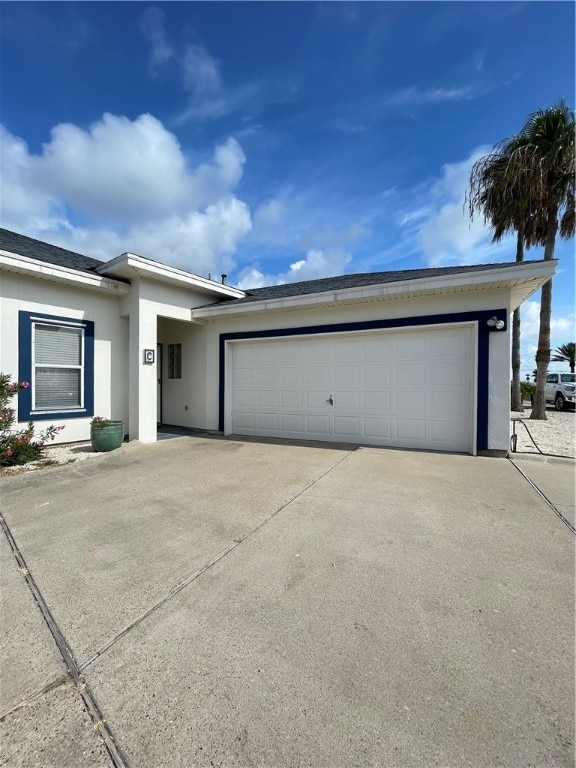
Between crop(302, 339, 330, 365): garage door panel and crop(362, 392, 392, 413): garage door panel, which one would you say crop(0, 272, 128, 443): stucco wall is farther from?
crop(362, 392, 392, 413): garage door panel

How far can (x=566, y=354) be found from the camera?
33.8 metres

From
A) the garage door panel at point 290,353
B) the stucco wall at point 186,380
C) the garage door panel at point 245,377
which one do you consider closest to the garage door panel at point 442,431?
the garage door panel at point 290,353

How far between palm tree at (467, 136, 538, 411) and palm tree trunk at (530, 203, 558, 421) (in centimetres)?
64

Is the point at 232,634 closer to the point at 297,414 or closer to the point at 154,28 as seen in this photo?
the point at 297,414

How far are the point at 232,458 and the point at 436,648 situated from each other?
4.72m

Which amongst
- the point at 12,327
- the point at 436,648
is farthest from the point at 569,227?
the point at 12,327

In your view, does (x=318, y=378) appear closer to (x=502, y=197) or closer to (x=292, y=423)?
(x=292, y=423)

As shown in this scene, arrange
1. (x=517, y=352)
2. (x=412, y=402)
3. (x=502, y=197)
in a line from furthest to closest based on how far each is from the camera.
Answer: (x=517, y=352), (x=502, y=197), (x=412, y=402)

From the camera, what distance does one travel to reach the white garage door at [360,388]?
670cm

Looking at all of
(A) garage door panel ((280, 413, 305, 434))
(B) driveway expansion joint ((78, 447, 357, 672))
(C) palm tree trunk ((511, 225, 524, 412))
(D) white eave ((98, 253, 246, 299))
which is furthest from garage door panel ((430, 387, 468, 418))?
(C) palm tree trunk ((511, 225, 524, 412))

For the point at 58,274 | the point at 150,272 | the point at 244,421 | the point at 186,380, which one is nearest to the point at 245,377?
the point at 244,421

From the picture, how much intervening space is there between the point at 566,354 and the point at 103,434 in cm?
4157

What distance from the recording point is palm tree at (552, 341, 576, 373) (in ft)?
110

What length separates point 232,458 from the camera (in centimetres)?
621
